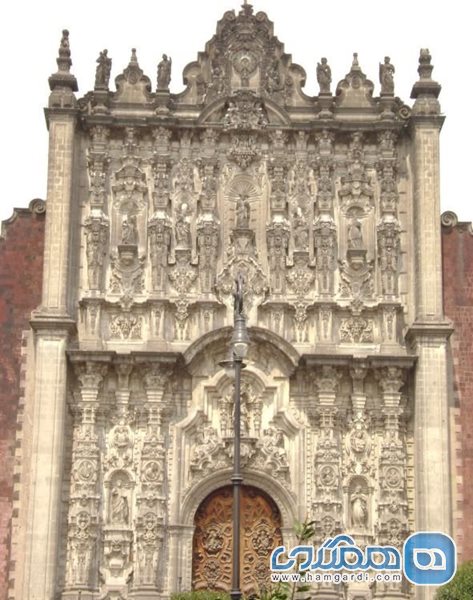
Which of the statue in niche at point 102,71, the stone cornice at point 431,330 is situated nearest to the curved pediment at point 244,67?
the statue in niche at point 102,71

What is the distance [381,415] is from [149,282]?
5259 millimetres

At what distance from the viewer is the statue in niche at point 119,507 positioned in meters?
23.2

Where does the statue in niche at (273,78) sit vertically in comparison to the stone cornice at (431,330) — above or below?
above

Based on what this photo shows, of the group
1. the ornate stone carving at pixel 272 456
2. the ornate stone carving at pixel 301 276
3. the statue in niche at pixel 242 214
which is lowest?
the ornate stone carving at pixel 272 456

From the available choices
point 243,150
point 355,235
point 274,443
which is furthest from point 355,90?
point 274,443

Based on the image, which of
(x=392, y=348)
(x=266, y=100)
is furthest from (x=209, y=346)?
(x=266, y=100)

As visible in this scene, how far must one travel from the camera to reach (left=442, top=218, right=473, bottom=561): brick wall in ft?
77.3

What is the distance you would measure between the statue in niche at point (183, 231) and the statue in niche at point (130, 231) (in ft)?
2.80

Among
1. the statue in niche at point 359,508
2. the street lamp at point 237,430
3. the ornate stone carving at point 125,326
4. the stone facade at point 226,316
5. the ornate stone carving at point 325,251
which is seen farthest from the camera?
the ornate stone carving at point 325,251

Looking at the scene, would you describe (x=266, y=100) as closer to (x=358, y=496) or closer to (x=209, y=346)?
(x=209, y=346)

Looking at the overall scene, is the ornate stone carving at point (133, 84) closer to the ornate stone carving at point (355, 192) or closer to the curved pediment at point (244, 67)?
the curved pediment at point (244, 67)

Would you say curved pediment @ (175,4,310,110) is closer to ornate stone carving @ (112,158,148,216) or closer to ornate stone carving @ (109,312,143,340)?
ornate stone carving @ (112,158,148,216)

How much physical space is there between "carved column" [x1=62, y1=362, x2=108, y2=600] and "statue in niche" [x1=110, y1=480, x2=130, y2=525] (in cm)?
27

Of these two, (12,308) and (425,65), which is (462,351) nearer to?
(425,65)
